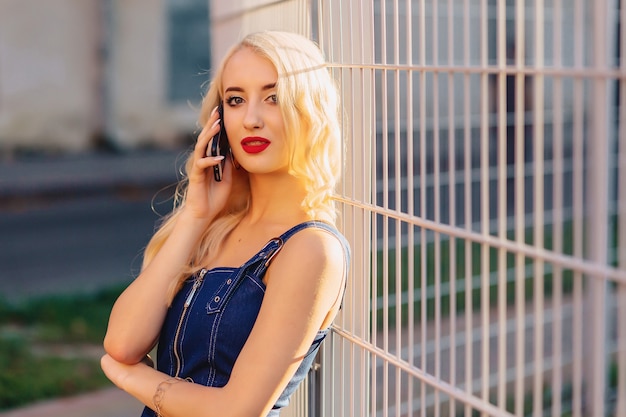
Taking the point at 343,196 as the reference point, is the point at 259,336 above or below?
below

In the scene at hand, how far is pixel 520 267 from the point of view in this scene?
1288mm

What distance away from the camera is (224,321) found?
1.88m

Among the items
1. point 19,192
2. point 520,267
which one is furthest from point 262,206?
point 19,192

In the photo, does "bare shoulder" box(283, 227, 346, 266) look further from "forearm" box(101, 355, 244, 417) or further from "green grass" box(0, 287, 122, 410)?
"green grass" box(0, 287, 122, 410)

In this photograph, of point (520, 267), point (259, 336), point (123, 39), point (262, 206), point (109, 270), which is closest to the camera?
point (520, 267)

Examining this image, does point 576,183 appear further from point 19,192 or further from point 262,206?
point 19,192

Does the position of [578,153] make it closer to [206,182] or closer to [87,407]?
[206,182]

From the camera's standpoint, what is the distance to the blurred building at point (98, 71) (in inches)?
505

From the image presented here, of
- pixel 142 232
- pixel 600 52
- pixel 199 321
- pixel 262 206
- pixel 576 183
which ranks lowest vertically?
pixel 142 232

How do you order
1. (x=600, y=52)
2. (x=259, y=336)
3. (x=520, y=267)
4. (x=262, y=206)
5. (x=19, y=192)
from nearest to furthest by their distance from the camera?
(x=600, y=52)
(x=520, y=267)
(x=259, y=336)
(x=262, y=206)
(x=19, y=192)

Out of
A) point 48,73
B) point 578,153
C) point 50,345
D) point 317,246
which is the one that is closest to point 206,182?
point 317,246

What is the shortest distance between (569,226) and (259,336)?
19.5ft

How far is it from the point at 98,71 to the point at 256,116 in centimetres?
1208

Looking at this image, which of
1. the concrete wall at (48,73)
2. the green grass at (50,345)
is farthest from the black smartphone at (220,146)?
the concrete wall at (48,73)
